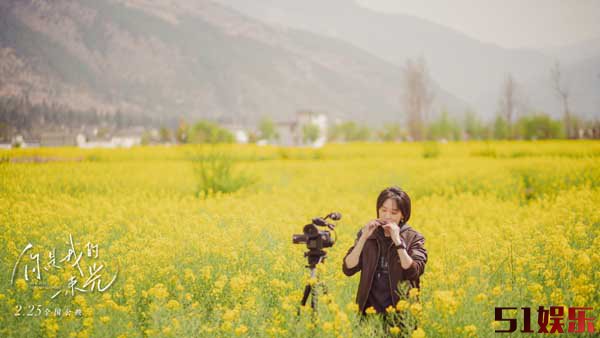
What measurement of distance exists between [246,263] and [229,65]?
13711 cm

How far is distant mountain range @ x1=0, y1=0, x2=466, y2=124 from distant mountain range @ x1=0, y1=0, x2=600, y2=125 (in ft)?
0.13

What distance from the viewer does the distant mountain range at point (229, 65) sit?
7.49 meters

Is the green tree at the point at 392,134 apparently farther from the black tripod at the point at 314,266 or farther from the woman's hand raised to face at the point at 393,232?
the woman's hand raised to face at the point at 393,232

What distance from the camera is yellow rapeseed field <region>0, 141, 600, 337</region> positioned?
2.96 meters

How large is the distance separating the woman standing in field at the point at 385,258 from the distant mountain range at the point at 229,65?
6.19 m

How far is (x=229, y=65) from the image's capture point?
13550 cm

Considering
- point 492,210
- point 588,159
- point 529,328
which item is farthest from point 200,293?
point 588,159

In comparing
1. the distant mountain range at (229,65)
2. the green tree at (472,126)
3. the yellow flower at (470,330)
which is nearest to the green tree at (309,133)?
the distant mountain range at (229,65)

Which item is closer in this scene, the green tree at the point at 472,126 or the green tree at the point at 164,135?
the green tree at the point at 472,126

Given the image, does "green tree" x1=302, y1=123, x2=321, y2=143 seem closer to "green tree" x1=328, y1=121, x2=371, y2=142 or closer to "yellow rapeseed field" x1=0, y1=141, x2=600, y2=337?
"green tree" x1=328, y1=121, x2=371, y2=142

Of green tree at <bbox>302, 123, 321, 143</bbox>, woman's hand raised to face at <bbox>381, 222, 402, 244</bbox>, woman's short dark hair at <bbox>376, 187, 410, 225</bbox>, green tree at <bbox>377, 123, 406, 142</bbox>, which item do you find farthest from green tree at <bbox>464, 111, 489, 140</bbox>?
woman's hand raised to face at <bbox>381, 222, 402, 244</bbox>

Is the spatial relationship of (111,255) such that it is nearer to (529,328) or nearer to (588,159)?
(529,328)

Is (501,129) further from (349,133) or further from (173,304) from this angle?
(173,304)

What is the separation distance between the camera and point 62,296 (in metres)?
3.62
